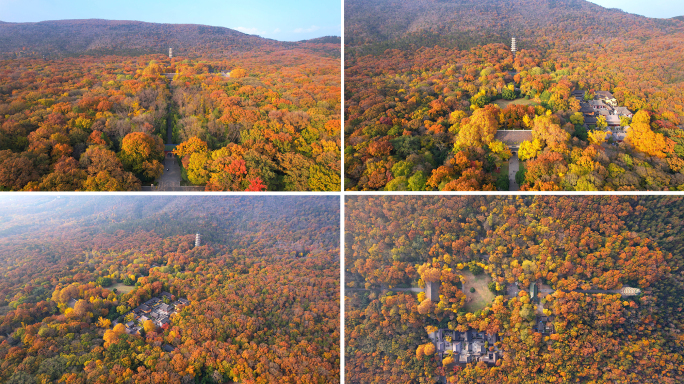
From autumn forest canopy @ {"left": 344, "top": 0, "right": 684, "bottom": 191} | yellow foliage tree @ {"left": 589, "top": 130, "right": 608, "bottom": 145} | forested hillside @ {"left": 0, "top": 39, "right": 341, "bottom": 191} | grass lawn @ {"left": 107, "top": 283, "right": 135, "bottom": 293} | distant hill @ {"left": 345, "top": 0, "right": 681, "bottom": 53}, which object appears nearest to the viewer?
forested hillside @ {"left": 0, "top": 39, "right": 341, "bottom": 191}

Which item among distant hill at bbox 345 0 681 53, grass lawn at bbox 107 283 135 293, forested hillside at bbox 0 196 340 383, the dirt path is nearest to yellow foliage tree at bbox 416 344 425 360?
forested hillside at bbox 0 196 340 383

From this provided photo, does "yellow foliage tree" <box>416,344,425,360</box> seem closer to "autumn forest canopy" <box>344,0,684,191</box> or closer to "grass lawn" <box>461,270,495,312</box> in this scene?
"grass lawn" <box>461,270,495,312</box>

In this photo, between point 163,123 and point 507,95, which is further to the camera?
point 507,95

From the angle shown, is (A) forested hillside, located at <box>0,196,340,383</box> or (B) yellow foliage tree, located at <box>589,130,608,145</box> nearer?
(A) forested hillside, located at <box>0,196,340,383</box>

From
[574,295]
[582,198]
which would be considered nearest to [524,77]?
[582,198]

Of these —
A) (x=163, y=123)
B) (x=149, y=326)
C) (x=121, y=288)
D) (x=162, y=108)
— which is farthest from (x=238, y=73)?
(x=149, y=326)

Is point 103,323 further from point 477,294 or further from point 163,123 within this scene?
point 477,294

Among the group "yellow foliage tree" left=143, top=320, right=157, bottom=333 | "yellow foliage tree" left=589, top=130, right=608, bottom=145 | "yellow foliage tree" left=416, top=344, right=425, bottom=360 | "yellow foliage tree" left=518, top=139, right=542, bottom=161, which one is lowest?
"yellow foliage tree" left=416, top=344, right=425, bottom=360

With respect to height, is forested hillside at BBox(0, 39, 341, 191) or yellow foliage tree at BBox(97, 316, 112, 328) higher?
forested hillside at BBox(0, 39, 341, 191)
